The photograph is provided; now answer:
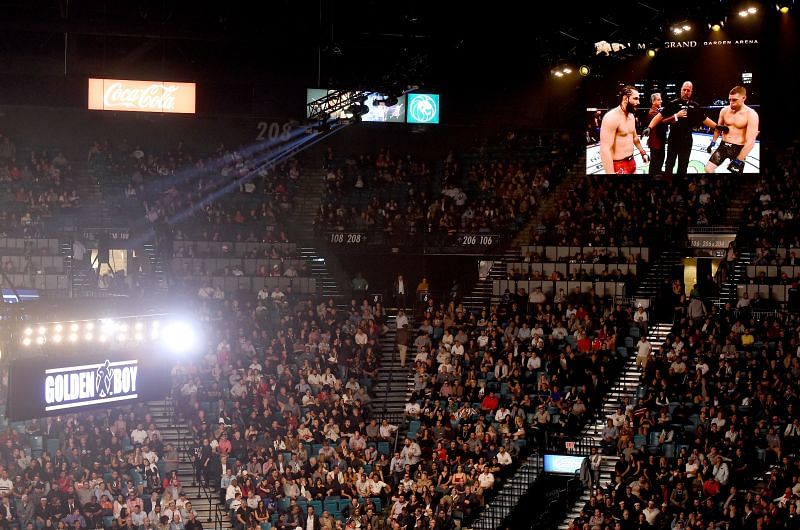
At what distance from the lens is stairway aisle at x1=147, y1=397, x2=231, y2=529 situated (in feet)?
80.9

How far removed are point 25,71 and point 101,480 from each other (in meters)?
16.5

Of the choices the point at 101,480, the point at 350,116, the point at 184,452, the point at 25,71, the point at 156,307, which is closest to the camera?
the point at 156,307

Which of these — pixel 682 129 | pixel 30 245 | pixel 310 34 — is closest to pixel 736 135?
pixel 682 129

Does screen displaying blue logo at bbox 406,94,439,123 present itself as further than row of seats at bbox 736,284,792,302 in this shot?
Yes

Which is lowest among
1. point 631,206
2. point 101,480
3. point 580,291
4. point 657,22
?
point 101,480

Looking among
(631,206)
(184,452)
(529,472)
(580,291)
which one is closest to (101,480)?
(184,452)

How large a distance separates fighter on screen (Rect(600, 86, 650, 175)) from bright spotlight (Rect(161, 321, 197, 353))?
65.9ft

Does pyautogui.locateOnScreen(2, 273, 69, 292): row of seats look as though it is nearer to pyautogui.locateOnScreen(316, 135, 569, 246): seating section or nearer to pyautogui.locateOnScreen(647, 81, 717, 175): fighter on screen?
pyautogui.locateOnScreen(316, 135, 569, 246): seating section

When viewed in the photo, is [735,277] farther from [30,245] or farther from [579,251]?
[30,245]

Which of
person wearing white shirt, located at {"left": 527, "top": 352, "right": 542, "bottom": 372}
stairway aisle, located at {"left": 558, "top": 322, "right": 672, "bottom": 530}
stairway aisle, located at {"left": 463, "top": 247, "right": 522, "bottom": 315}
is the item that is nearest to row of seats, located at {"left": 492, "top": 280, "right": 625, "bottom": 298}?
stairway aisle, located at {"left": 463, "top": 247, "right": 522, "bottom": 315}

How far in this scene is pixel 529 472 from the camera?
971 inches

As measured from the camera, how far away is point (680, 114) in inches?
1313

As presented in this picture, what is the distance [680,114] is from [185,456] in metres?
15.9

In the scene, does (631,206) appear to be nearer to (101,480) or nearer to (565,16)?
(565,16)
